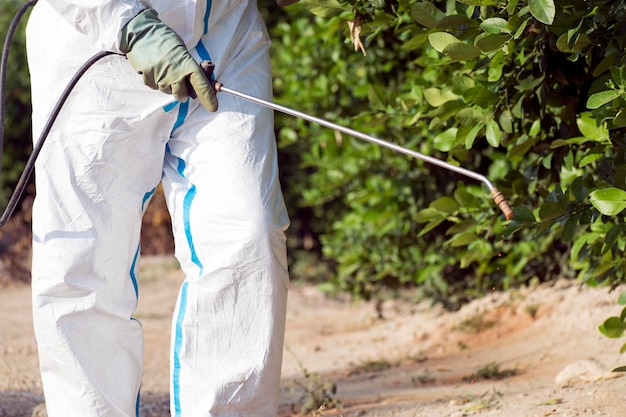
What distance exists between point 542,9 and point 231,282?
3.42ft

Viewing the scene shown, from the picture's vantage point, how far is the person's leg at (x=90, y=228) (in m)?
2.47

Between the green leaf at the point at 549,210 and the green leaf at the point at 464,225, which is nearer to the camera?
the green leaf at the point at 549,210

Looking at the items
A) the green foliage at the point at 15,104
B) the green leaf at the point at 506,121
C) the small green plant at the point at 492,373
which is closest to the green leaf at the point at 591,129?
the green leaf at the point at 506,121

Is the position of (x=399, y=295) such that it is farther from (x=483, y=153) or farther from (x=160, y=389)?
(x=160, y=389)

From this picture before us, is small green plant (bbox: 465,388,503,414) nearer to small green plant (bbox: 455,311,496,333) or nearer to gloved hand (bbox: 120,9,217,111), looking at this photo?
small green plant (bbox: 455,311,496,333)

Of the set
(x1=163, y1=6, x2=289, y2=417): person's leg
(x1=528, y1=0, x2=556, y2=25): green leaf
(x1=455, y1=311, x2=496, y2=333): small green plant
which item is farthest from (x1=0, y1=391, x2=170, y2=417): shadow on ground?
(x1=528, y1=0, x2=556, y2=25): green leaf

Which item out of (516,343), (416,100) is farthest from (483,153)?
(416,100)

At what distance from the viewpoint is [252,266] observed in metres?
2.41

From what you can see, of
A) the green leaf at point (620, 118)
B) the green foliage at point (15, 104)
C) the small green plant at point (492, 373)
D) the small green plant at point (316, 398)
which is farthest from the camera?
the green foliage at point (15, 104)

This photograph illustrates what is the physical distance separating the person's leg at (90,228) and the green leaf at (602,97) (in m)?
1.13

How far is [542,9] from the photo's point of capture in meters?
2.07

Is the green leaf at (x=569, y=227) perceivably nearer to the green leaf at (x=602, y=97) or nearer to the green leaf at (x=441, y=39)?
the green leaf at (x=602, y=97)

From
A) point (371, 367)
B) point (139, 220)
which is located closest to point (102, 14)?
point (139, 220)

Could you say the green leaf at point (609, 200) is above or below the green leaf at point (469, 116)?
below
